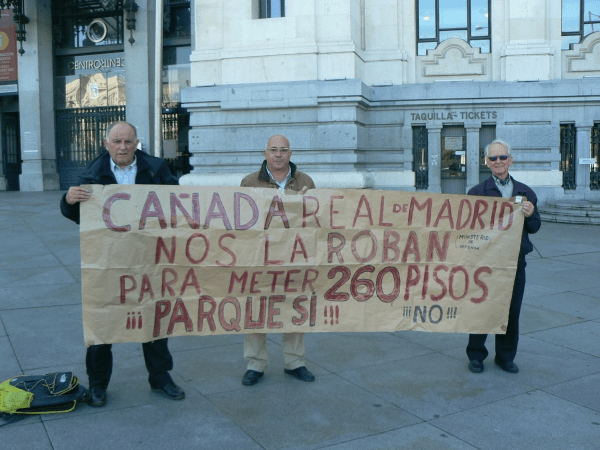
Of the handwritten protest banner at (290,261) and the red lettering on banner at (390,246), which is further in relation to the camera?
the red lettering on banner at (390,246)

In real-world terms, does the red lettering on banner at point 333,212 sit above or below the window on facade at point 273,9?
below

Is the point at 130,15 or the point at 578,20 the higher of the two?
the point at 130,15

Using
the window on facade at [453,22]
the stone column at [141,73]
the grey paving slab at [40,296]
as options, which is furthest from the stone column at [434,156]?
the grey paving slab at [40,296]

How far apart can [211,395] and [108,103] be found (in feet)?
68.8

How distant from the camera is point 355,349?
18.5 ft

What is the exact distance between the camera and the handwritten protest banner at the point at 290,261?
14.4 ft

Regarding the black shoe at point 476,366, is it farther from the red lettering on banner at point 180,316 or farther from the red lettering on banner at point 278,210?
the red lettering on banner at point 180,316

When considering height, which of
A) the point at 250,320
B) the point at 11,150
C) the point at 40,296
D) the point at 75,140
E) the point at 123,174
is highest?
the point at 75,140

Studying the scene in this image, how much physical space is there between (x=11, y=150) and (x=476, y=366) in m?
24.8

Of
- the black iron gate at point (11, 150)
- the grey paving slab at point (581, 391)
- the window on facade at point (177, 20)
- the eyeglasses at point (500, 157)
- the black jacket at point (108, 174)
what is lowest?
the grey paving slab at point (581, 391)

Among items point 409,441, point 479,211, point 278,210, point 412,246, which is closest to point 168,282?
point 278,210

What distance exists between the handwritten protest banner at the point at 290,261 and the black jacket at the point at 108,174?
0.15 metres

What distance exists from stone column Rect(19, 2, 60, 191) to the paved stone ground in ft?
57.9

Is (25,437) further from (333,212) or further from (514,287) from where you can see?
(514,287)
